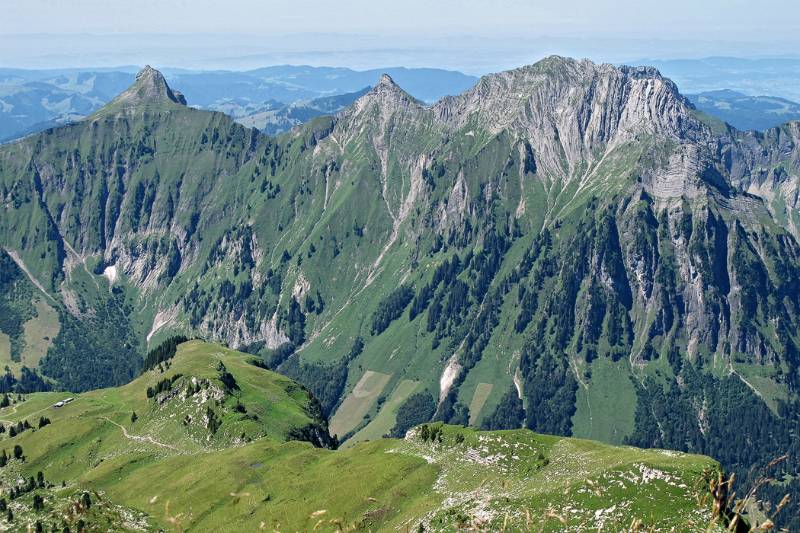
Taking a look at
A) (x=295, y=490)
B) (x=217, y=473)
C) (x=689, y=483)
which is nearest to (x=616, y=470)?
(x=689, y=483)

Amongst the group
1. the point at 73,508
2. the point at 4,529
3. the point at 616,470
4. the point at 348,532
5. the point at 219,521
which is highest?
the point at 348,532

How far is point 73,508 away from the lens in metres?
23.0

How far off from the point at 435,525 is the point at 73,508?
360ft

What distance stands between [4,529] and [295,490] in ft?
197

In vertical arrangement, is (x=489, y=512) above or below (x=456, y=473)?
above

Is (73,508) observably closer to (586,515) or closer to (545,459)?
(586,515)

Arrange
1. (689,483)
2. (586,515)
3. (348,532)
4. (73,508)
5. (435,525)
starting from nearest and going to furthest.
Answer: (348,532), (73,508), (586,515), (689,483), (435,525)

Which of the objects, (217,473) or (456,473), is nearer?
(456,473)

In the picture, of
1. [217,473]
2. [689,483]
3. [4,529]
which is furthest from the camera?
[217,473]

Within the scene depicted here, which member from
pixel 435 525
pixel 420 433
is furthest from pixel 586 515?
pixel 420 433

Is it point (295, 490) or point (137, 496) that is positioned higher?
point (295, 490)

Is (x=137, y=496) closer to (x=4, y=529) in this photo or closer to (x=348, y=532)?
(x=4, y=529)

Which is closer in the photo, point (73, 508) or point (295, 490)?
point (73, 508)

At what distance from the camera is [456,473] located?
157 m
